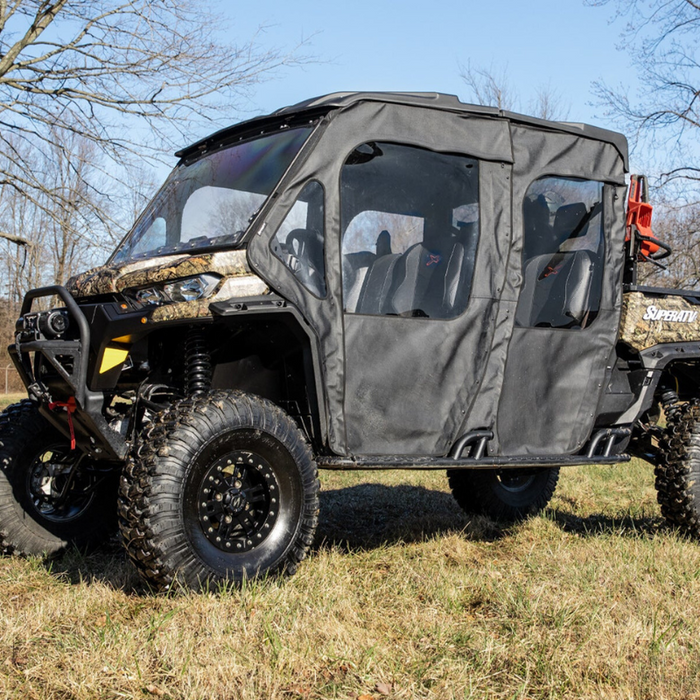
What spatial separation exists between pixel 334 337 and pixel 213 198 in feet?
4.12

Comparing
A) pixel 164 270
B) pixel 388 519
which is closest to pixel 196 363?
pixel 164 270

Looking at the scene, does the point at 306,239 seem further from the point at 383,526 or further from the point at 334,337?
the point at 383,526

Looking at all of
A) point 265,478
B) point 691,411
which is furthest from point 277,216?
point 691,411

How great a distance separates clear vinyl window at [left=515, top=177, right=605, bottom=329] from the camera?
5.49m

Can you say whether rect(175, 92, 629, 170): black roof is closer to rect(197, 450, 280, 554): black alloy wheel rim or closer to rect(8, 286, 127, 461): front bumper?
rect(8, 286, 127, 461): front bumper

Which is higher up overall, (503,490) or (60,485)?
(60,485)

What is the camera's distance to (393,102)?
4.86 m

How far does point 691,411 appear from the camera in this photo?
5984 millimetres

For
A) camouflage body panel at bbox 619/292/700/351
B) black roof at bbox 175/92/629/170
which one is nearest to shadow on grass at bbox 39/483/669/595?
camouflage body panel at bbox 619/292/700/351

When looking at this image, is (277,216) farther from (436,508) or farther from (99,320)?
(436,508)

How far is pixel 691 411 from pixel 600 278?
120 cm

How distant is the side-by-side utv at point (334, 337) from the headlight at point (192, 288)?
0.01 meters

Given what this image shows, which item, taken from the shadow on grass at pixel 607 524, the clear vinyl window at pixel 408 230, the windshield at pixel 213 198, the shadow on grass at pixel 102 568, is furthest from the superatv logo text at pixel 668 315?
the shadow on grass at pixel 102 568

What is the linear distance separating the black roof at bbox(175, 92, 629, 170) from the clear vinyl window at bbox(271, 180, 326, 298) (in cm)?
51
